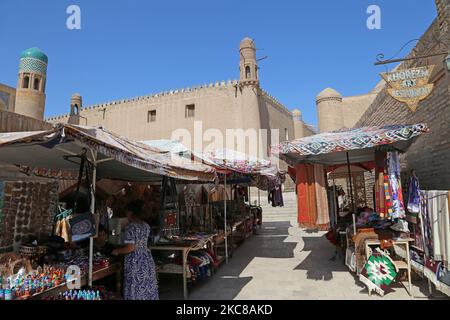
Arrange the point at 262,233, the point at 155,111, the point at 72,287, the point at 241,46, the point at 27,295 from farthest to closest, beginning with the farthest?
the point at 155,111, the point at 241,46, the point at 262,233, the point at 72,287, the point at 27,295

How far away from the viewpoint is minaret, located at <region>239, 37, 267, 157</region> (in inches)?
854

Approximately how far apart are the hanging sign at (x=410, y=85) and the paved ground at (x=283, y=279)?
9.17 feet

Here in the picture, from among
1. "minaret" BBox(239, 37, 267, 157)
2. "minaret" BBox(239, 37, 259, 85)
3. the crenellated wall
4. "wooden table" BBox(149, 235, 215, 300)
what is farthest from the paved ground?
"minaret" BBox(239, 37, 259, 85)

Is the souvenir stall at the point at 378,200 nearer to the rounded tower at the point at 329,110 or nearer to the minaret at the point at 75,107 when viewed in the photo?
the rounded tower at the point at 329,110

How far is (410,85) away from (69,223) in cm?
504

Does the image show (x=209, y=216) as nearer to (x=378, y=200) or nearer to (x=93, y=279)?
(x=378, y=200)

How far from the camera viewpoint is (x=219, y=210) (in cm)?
834

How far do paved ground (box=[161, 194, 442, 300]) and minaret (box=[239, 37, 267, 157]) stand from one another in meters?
14.4

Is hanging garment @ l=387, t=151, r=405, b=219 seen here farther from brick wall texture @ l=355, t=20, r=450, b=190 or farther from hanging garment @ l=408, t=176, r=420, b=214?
brick wall texture @ l=355, t=20, r=450, b=190

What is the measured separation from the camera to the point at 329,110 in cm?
2200

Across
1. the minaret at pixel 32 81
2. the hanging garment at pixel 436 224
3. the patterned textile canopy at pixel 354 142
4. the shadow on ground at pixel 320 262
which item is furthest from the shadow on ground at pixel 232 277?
the minaret at pixel 32 81

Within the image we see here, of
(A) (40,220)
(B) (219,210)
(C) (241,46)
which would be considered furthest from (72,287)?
(C) (241,46)

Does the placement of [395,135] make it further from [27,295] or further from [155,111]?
[155,111]
